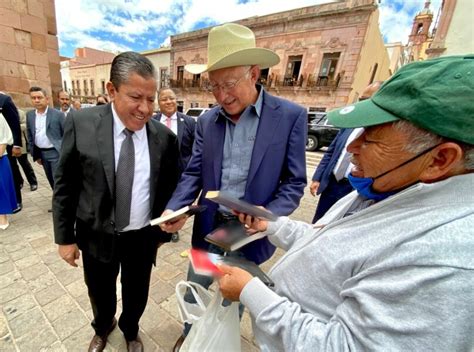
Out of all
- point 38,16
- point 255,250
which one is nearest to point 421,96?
point 255,250

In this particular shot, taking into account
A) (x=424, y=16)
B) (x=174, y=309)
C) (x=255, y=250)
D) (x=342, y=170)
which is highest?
(x=424, y=16)

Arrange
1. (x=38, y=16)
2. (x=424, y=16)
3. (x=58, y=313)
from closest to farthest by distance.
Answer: (x=58, y=313), (x=38, y=16), (x=424, y=16)

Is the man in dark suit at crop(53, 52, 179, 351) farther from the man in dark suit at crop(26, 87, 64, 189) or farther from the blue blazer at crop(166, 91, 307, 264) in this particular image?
the man in dark suit at crop(26, 87, 64, 189)

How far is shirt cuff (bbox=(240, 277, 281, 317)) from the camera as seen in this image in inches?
29.9

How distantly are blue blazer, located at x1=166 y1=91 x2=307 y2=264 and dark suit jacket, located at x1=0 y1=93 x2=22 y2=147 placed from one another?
152 inches

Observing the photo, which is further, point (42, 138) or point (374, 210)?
point (42, 138)

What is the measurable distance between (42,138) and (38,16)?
4190mm

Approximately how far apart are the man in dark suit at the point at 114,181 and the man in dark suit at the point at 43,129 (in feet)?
9.89

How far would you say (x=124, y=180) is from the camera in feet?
4.46

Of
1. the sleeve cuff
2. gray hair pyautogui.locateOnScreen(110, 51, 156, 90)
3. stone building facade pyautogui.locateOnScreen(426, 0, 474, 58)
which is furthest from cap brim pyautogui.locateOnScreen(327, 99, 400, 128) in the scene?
stone building facade pyautogui.locateOnScreen(426, 0, 474, 58)

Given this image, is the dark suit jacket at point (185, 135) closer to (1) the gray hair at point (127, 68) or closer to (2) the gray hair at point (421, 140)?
(1) the gray hair at point (127, 68)

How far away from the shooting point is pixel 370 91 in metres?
2.77

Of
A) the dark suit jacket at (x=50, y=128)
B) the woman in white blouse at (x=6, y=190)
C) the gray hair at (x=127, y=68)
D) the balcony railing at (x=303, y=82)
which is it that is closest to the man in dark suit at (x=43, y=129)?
the dark suit jacket at (x=50, y=128)

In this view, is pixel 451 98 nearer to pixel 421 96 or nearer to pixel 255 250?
pixel 421 96
